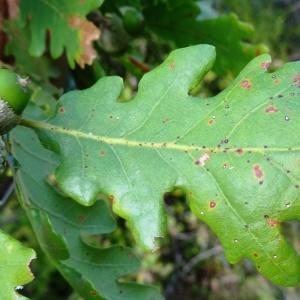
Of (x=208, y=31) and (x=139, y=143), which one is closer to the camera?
(x=139, y=143)

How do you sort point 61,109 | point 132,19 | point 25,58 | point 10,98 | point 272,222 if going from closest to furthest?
point 272,222, point 10,98, point 61,109, point 132,19, point 25,58

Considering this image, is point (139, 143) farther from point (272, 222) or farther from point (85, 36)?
point (85, 36)

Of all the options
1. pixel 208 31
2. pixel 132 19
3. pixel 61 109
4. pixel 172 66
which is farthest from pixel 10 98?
pixel 208 31

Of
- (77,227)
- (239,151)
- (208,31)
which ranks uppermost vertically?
(239,151)

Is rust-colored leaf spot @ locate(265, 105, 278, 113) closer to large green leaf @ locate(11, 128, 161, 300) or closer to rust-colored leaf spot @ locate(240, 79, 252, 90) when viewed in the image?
rust-colored leaf spot @ locate(240, 79, 252, 90)

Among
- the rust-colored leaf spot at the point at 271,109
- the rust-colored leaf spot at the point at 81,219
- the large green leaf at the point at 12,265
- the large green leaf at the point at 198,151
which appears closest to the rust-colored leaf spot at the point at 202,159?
the large green leaf at the point at 198,151

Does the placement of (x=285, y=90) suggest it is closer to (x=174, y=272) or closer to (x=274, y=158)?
(x=274, y=158)

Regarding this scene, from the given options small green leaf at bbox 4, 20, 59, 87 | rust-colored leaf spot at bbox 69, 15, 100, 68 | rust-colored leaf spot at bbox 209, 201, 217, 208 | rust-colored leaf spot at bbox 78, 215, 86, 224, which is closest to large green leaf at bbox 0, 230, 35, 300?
rust-colored leaf spot at bbox 209, 201, 217, 208
